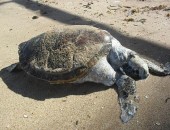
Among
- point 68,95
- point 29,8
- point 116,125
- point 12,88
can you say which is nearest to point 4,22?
point 29,8

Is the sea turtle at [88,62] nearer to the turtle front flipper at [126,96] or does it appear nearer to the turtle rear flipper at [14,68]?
the turtle front flipper at [126,96]

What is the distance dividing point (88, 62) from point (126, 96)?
563 millimetres

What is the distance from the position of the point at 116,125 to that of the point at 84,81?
0.76 metres

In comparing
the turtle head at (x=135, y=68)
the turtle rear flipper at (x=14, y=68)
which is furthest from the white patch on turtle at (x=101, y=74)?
the turtle rear flipper at (x=14, y=68)

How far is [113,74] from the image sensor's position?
13.2 feet

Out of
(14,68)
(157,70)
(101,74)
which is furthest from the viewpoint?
(14,68)

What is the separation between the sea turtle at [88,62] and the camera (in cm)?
393

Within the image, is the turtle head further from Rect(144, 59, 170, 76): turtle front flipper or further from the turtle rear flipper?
the turtle rear flipper

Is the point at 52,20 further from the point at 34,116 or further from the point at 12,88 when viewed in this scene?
the point at 34,116

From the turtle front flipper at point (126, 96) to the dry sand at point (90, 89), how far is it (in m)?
0.06

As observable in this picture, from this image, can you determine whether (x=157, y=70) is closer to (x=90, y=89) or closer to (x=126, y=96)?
(x=126, y=96)

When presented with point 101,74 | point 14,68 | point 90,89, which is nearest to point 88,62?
point 101,74

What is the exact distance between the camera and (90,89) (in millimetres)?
4062

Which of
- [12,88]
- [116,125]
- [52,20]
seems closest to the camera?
[116,125]
